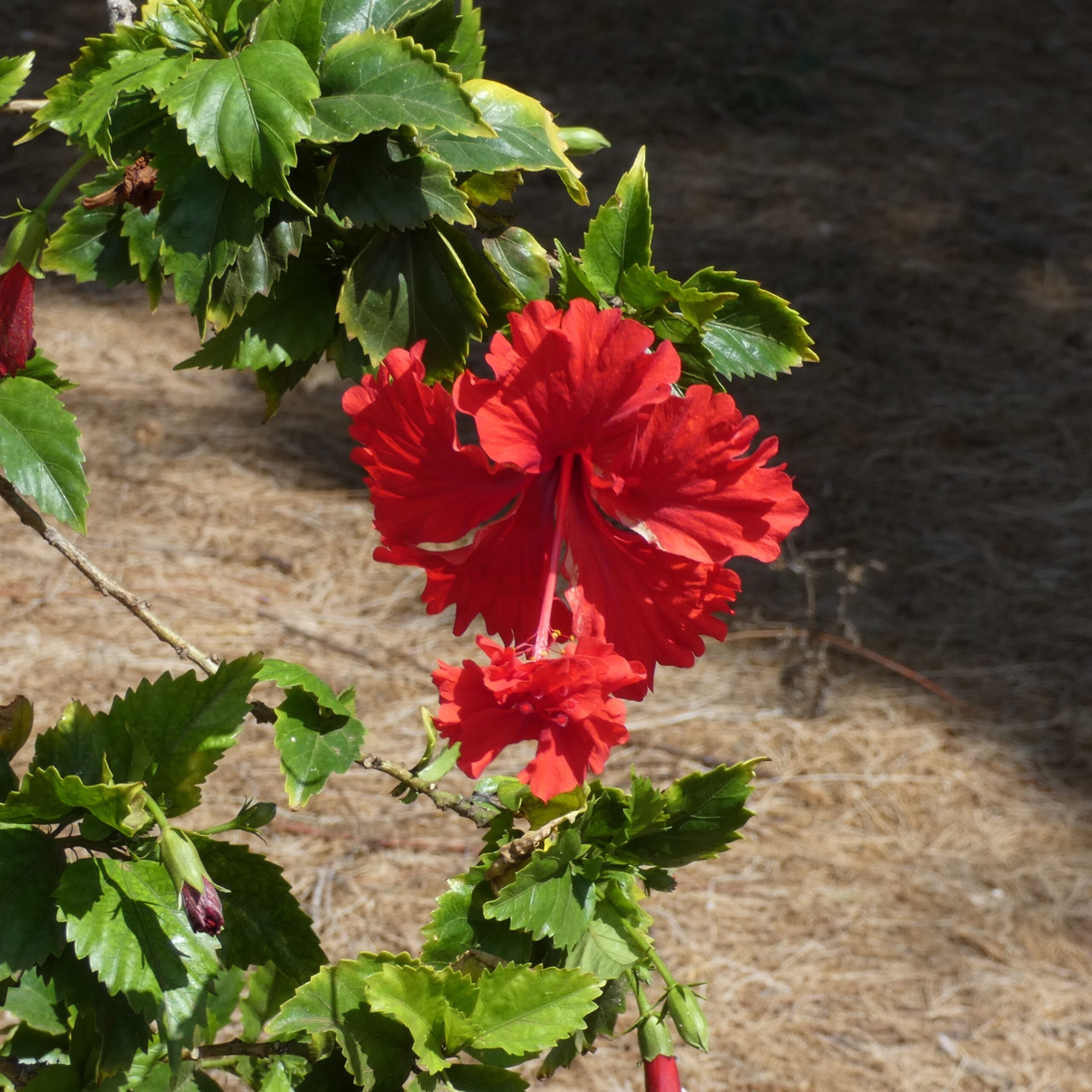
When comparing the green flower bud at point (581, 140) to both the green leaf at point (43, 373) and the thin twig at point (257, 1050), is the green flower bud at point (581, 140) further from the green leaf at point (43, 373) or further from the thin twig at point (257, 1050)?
the thin twig at point (257, 1050)

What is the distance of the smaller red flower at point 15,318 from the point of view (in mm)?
779

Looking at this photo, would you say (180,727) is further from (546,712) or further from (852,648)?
(852,648)

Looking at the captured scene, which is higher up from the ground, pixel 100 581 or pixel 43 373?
pixel 43 373

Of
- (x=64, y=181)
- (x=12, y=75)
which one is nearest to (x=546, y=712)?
(x=64, y=181)

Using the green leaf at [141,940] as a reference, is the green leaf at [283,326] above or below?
above

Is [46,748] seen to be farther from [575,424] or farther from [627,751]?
[627,751]

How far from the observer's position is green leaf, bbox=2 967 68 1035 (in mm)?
1015

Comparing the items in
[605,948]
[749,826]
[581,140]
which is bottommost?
[749,826]

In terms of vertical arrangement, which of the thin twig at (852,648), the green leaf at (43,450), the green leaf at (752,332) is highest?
the green leaf at (752,332)

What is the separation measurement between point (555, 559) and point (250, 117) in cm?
31

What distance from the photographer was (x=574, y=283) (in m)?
0.70

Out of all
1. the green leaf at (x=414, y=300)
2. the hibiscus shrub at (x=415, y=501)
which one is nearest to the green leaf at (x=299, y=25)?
the hibiscus shrub at (x=415, y=501)

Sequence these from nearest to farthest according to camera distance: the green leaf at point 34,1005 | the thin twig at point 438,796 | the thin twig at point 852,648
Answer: the thin twig at point 438,796
the green leaf at point 34,1005
the thin twig at point 852,648

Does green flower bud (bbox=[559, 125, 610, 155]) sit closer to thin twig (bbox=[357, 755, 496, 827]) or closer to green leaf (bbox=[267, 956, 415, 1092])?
thin twig (bbox=[357, 755, 496, 827])
